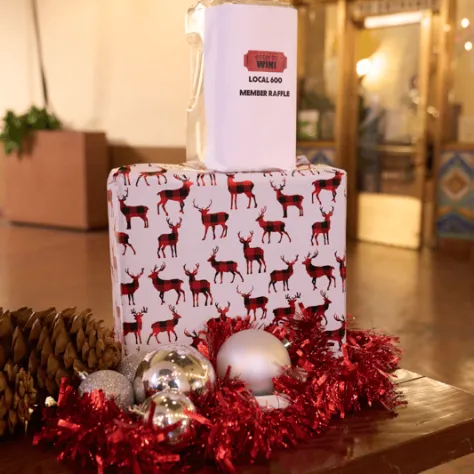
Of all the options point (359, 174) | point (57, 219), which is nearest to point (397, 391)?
point (359, 174)

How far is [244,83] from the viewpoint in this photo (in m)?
1.06

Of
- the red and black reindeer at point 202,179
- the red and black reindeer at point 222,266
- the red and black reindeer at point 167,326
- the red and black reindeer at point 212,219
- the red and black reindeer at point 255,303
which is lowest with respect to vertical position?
the red and black reindeer at point 167,326

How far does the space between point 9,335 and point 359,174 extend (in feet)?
14.0

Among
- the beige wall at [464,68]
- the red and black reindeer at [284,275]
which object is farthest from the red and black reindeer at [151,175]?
the beige wall at [464,68]

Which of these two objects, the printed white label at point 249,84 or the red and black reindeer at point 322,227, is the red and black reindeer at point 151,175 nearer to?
the printed white label at point 249,84

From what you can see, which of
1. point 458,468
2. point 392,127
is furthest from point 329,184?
point 392,127

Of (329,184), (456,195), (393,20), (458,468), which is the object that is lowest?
(458,468)

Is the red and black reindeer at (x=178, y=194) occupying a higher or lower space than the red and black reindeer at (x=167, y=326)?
higher

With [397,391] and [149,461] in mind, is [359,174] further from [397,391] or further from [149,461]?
[149,461]

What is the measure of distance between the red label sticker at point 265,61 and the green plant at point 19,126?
4.70 m

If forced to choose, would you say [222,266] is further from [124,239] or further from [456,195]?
[456,195]

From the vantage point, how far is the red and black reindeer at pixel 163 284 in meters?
1.03

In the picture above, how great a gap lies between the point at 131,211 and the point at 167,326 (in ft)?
0.60

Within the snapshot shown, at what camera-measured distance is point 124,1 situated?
17.8ft
